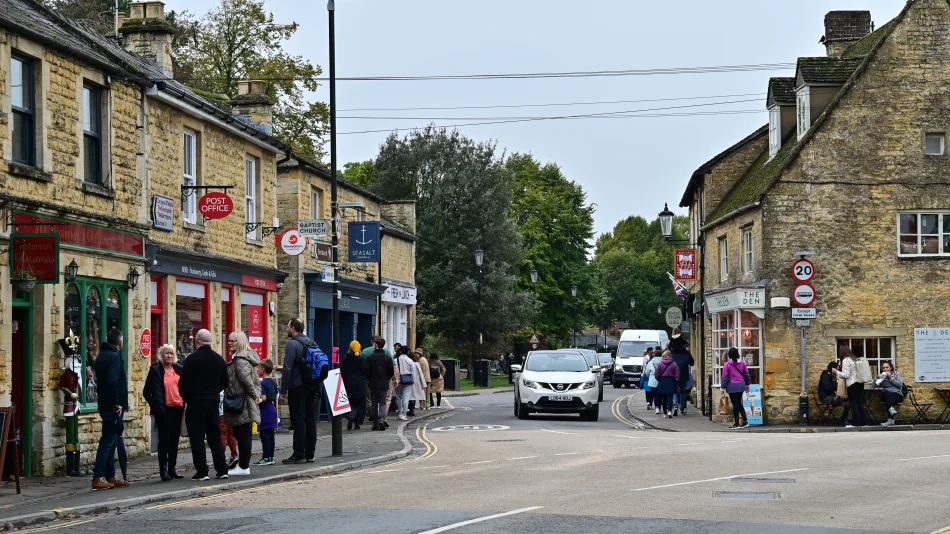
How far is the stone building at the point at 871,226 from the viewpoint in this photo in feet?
101

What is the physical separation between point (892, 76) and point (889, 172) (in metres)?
2.32

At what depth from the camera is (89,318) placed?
18984 mm

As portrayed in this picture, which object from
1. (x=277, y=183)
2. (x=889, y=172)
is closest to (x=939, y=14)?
(x=889, y=172)

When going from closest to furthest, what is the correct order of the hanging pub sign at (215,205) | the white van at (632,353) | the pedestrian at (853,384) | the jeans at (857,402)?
the hanging pub sign at (215,205) → the pedestrian at (853,384) → the jeans at (857,402) → the white van at (632,353)

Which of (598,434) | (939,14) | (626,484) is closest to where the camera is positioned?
(626,484)

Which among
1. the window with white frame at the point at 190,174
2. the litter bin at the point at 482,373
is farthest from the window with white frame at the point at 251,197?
the litter bin at the point at 482,373

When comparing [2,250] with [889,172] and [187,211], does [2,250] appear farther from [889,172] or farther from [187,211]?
[889,172]

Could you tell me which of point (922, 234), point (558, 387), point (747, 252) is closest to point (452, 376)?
point (747, 252)

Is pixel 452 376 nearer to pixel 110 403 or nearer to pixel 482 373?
pixel 482 373

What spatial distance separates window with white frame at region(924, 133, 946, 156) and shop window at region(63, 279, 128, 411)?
801 inches

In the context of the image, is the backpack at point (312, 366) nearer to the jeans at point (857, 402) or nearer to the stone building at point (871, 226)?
the stone building at point (871, 226)

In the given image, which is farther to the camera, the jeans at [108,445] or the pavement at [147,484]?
the jeans at [108,445]

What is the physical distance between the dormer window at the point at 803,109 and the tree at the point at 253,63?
26.1 metres

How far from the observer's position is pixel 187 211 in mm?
24266
